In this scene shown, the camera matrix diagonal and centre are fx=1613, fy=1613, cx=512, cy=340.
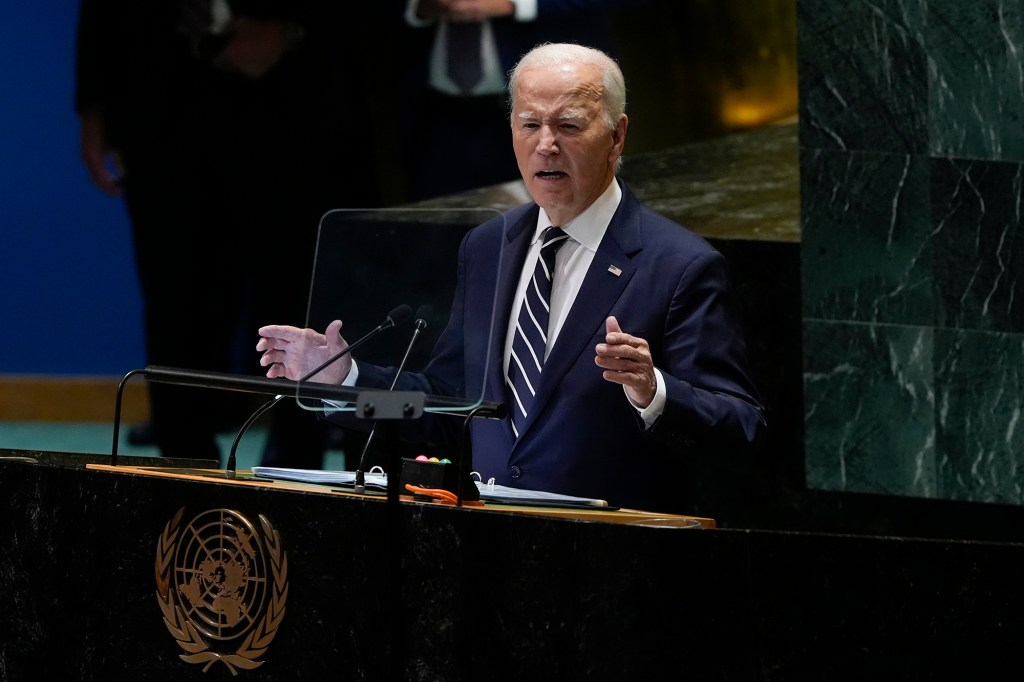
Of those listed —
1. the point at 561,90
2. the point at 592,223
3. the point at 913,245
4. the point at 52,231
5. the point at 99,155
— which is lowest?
the point at 592,223

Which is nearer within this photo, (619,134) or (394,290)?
(394,290)

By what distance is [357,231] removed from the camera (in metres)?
2.86

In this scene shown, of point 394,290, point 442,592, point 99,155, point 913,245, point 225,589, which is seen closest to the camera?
point 442,592

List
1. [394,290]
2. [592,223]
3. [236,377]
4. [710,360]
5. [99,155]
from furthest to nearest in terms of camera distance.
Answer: [99,155]
[592,223]
[710,360]
[394,290]
[236,377]

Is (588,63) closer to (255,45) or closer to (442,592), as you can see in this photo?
(442,592)

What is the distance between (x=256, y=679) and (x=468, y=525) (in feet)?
1.45

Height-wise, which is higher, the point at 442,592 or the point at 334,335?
the point at 334,335

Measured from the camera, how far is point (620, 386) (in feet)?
10.4

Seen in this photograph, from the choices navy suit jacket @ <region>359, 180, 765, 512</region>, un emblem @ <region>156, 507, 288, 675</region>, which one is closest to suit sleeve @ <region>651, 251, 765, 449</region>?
navy suit jacket @ <region>359, 180, 765, 512</region>

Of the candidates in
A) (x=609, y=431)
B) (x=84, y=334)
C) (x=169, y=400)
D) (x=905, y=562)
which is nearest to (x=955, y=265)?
(x=609, y=431)

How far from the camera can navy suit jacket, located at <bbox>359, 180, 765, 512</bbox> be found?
123 inches

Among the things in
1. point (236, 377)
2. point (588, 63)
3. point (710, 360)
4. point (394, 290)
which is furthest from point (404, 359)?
point (588, 63)

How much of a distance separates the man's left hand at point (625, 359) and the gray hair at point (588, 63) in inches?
25.3

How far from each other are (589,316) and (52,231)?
3694 millimetres
